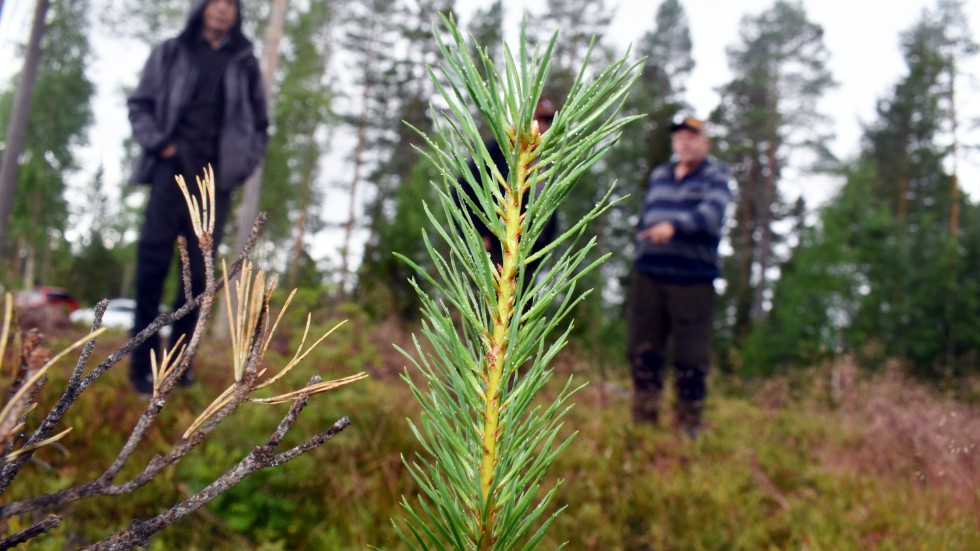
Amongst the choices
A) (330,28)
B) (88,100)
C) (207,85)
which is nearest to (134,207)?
(88,100)

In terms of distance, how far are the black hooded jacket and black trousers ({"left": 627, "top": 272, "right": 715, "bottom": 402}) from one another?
9.79ft

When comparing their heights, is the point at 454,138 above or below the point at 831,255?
below

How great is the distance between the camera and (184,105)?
319 cm

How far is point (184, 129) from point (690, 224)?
3.23 metres

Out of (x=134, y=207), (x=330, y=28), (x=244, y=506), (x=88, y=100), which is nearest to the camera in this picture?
(x=244, y=506)

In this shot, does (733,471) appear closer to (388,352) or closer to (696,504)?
(696,504)

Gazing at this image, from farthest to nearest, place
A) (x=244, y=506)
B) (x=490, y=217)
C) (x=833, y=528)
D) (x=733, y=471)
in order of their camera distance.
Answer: (x=733, y=471), (x=833, y=528), (x=244, y=506), (x=490, y=217)

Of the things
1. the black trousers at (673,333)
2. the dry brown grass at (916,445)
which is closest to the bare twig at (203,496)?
the dry brown grass at (916,445)

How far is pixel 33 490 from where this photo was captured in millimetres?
2398

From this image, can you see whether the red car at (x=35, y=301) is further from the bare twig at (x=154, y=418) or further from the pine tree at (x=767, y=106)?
the pine tree at (x=767, y=106)

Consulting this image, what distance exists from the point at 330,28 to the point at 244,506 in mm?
24994

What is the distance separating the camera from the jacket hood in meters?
3.27

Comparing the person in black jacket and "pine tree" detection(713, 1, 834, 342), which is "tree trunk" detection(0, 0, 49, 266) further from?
"pine tree" detection(713, 1, 834, 342)

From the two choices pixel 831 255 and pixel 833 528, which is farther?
pixel 831 255
